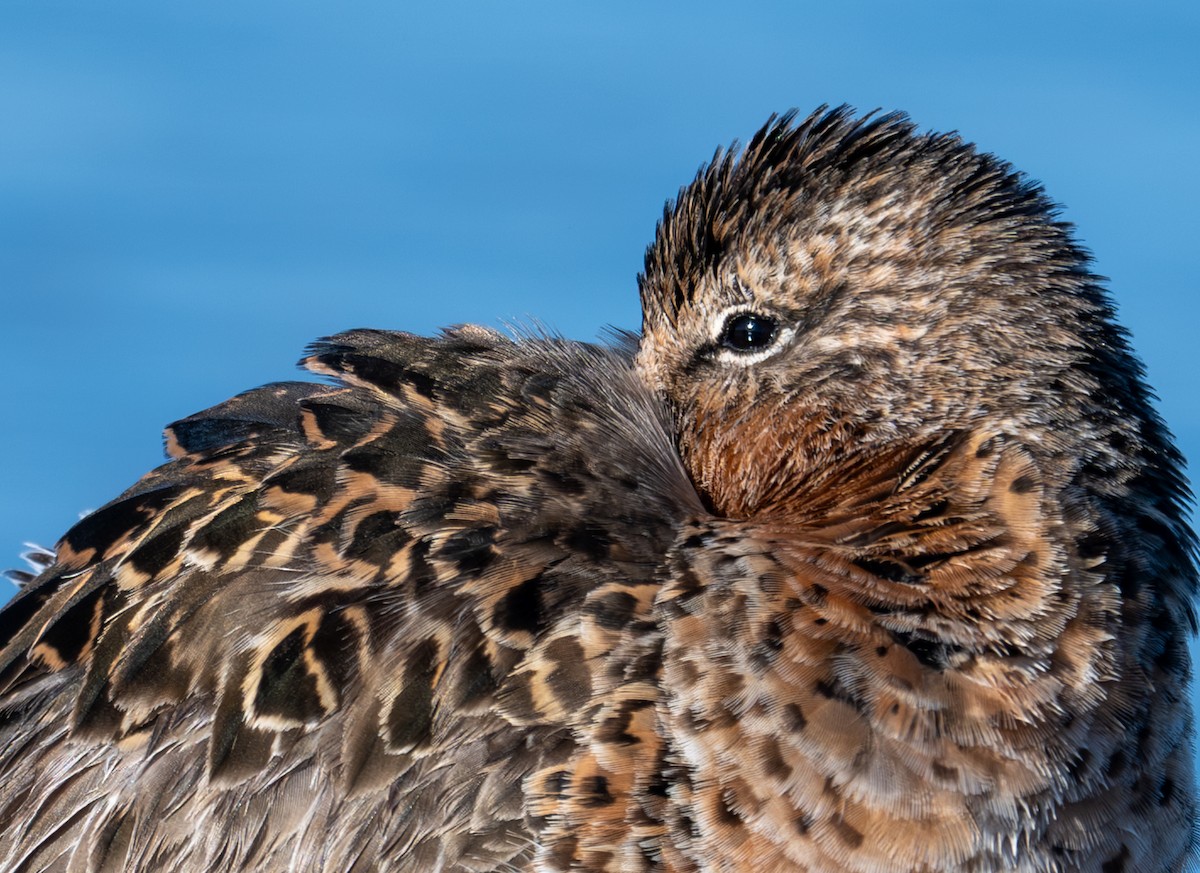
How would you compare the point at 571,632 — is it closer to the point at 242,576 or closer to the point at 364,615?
Answer: the point at 364,615

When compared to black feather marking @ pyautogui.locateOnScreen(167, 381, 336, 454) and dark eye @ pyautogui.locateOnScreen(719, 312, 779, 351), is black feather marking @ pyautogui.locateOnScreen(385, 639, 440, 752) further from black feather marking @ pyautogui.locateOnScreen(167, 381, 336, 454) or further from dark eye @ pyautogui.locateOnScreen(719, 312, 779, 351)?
dark eye @ pyautogui.locateOnScreen(719, 312, 779, 351)

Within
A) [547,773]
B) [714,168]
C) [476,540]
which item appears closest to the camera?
[547,773]

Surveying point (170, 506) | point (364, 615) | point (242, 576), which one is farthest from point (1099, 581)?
point (170, 506)

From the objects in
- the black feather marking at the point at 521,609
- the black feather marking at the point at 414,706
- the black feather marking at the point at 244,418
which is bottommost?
the black feather marking at the point at 414,706

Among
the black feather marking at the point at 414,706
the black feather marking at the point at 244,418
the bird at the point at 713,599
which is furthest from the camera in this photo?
the black feather marking at the point at 244,418

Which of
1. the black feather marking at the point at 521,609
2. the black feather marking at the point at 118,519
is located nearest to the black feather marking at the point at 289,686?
the black feather marking at the point at 521,609

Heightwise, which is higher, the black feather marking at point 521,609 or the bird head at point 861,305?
the bird head at point 861,305

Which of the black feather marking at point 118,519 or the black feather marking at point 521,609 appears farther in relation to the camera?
the black feather marking at point 118,519

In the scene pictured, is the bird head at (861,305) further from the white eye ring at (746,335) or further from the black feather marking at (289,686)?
the black feather marking at (289,686)
